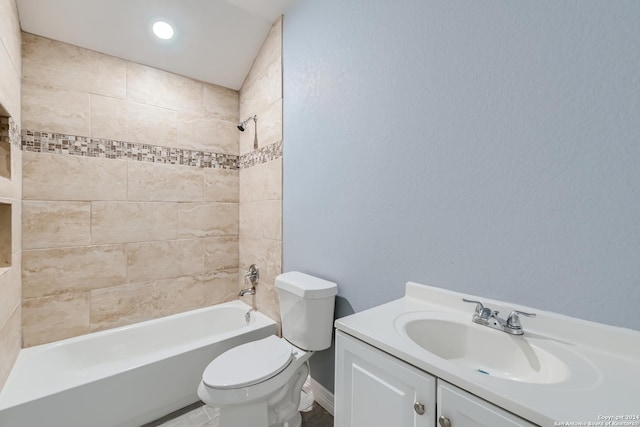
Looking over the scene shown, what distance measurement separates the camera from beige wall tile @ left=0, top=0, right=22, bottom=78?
4.56 feet

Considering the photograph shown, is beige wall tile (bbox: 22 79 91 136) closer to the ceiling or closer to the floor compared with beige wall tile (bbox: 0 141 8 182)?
closer to the ceiling

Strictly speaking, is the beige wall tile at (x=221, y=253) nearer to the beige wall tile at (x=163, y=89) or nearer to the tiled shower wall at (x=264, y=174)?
the tiled shower wall at (x=264, y=174)

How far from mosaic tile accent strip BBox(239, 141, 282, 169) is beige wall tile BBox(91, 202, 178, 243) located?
28.1 inches

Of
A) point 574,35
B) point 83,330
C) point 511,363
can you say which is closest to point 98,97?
point 83,330

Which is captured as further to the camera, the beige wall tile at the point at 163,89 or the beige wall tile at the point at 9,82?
the beige wall tile at the point at 163,89

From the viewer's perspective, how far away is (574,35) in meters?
0.84

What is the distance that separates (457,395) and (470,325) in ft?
1.31

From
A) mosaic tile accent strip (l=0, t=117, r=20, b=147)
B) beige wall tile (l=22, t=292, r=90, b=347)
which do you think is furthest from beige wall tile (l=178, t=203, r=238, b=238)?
mosaic tile accent strip (l=0, t=117, r=20, b=147)

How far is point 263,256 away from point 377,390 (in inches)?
64.4

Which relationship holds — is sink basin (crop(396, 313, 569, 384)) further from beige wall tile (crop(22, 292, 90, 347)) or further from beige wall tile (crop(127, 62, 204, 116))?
beige wall tile (crop(127, 62, 204, 116))

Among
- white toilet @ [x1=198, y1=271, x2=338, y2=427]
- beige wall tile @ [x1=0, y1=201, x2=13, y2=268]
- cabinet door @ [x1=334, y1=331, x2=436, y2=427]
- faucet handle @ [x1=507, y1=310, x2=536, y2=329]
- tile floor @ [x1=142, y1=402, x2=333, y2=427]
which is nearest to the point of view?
cabinet door @ [x1=334, y1=331, x2=436, y2=427]

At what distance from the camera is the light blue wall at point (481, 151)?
786 millimetres

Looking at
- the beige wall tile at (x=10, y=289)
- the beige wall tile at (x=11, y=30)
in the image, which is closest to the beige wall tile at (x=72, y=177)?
the beige wall tile at (x=10, y=289)

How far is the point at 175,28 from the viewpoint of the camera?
6.71 feet
